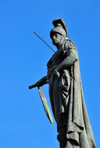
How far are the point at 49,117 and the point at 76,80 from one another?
5.37 ft

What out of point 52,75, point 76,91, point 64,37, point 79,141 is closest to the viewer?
point 79,141

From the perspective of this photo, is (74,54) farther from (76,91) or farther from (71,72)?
(76,91)

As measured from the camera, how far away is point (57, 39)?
1077cm

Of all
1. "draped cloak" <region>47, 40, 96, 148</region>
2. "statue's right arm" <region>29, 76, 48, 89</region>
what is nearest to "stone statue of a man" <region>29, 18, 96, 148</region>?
"draped cloak" <region>47, 40, 96, 148</region>

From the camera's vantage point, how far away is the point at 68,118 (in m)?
9.02

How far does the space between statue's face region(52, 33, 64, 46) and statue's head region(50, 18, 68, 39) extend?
0.08 metres

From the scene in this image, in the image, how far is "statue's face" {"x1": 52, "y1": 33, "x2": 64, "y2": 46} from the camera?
10734mm

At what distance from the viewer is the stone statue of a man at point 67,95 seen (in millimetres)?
8867

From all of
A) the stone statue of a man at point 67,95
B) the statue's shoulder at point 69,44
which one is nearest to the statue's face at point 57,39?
the stone statue of a man at point 67,95

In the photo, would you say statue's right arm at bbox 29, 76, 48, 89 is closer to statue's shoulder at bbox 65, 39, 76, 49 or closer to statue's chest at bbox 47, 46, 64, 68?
statue's chest at bbox 47, 46, 64, 68

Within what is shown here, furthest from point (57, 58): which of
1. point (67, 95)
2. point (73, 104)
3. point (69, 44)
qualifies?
point (73, 104)

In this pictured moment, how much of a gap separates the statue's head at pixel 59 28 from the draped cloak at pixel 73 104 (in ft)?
1.66

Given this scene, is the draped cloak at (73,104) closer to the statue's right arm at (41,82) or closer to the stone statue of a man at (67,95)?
Result: the stone statue of a man at (67,95)

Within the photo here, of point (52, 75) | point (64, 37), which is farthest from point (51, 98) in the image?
point (64, 37)
